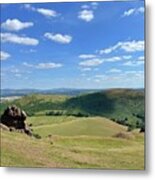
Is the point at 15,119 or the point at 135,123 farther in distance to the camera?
the point at 15,119

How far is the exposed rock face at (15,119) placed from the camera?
234 cm

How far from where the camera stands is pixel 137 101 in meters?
2.24

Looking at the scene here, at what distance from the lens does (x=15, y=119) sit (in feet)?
7.70

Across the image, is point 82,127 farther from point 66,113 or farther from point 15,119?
point 15,119

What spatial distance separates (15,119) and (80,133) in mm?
301

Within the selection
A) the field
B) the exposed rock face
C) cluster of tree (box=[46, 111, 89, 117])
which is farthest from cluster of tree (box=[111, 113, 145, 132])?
the exposed rock face

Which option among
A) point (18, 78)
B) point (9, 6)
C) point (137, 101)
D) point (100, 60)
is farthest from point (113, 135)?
point (9, 6)

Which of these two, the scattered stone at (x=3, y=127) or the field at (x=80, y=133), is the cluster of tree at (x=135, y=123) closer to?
the field at (x=80, y=133)

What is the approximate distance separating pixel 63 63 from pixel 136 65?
0.33m

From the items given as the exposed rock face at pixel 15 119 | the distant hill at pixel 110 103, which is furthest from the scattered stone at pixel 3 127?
the distant hill at pixel 110 103

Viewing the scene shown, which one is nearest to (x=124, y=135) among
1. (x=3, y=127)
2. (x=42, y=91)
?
(x=42, y=91)

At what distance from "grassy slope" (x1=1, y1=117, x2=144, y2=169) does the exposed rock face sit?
4cm

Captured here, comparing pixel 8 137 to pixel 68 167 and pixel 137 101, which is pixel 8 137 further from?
pixel 137 101

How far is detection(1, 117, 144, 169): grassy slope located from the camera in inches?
88.7
